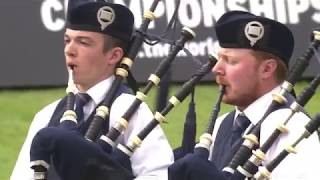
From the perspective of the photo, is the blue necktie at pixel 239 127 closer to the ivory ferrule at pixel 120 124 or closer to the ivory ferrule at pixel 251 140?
the ivory ferrule at pixel 251 140

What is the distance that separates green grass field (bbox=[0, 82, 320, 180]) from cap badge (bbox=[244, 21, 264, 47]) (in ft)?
12.6

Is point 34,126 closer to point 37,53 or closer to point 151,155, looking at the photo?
point 151,155

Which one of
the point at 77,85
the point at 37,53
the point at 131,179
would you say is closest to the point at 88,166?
the point at 131,179

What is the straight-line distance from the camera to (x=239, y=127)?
13.7ft

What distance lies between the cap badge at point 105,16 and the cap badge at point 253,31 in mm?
535

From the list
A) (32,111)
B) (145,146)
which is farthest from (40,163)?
(32,111)

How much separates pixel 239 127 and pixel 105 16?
2.17ft

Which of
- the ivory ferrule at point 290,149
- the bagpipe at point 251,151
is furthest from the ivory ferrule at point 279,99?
the ivory ferrule at point 290,149

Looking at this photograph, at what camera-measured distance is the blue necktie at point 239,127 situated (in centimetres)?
414

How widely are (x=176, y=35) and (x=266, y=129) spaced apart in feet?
2.23

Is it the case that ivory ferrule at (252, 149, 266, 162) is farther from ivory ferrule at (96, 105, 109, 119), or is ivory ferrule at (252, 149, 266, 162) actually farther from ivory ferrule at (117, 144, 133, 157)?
ivory ferrule at (96, 105, 109, 119)

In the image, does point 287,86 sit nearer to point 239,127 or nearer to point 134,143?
point 239,127

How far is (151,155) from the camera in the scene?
415cm

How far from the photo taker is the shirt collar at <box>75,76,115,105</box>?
170 inches
